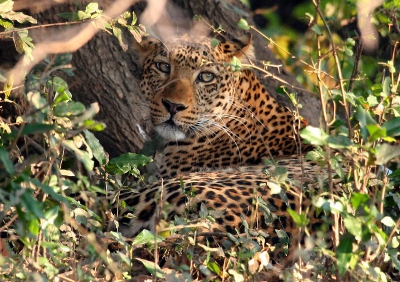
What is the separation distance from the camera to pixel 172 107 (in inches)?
239

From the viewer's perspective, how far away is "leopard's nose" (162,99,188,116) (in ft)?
19.9

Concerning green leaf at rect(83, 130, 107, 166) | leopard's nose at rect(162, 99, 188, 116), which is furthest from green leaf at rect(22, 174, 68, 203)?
leopard's nose at rect(162, 99, 188, 116)

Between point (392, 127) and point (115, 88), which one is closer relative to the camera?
point (392, 127)

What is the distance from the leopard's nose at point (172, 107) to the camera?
19.9 ft

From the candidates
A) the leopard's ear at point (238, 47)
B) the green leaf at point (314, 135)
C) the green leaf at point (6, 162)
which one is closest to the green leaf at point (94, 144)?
the green leaf at point (6, 162)

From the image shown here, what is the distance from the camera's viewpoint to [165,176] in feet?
20.5

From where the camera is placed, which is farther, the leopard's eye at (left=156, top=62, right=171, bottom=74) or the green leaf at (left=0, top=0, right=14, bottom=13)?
the leopard's eye at (left=156, top=62, right=171, bottom=74)

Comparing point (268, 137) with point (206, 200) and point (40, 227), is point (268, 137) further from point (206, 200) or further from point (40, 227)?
point (40, 227)

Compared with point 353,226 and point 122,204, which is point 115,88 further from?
point 353,226

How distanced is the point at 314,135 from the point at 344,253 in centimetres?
50

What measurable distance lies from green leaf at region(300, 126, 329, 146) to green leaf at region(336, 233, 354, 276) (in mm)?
422

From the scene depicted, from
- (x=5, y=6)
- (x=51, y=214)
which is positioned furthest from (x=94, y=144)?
(x=5, y=6)

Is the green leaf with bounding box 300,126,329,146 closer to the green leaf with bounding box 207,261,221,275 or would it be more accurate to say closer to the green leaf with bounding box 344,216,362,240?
the green leaf with bounding box 344,216,362,240

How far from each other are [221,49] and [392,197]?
219 cm
